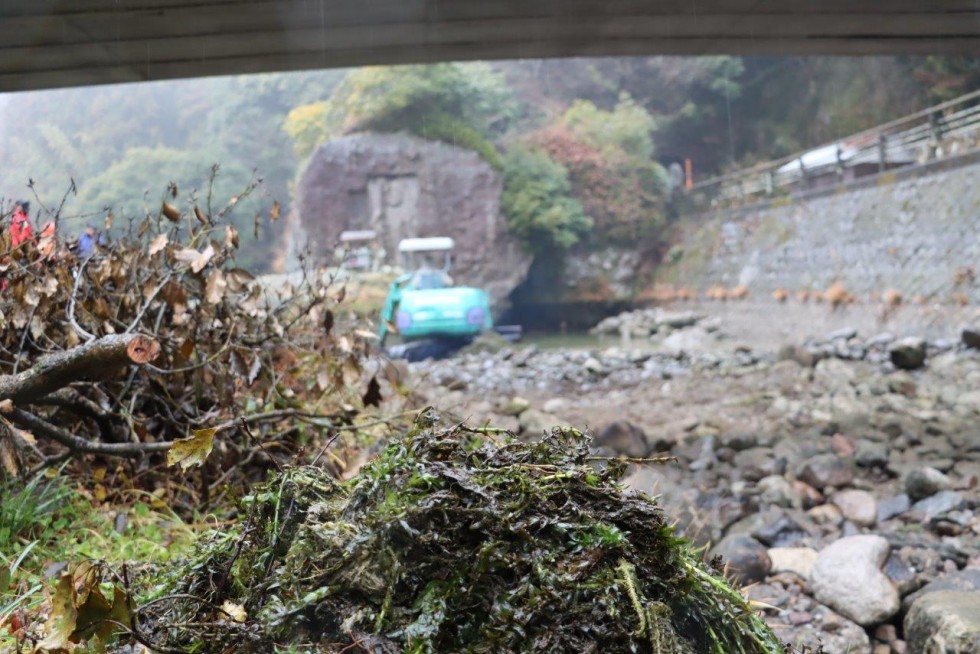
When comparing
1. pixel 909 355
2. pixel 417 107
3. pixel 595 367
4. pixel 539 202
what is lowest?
pixel 595 367

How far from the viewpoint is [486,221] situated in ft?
46.3

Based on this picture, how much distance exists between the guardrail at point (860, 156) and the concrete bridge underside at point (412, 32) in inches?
272

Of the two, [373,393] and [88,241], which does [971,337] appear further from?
[88,241]

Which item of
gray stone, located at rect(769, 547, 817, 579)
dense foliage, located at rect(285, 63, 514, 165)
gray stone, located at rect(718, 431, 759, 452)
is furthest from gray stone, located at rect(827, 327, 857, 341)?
gray stone, located at rect(769, 547, 817, 579)

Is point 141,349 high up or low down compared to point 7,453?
up

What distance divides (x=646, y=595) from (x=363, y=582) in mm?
373

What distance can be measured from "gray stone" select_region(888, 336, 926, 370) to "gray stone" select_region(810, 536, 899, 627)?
22.5ft

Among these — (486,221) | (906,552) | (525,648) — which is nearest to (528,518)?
(525,648)

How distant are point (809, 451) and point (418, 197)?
9.01m

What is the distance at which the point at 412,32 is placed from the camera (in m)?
5.70

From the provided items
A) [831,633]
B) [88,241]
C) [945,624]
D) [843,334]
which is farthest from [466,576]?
[843,334]

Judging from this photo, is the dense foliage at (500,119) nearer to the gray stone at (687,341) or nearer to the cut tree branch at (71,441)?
the cut tree branch at (71,441)

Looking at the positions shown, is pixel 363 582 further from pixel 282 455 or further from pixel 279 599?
pixel 282 455

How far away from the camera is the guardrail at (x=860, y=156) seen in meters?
12.7
